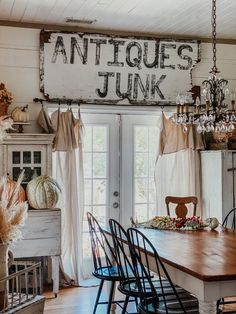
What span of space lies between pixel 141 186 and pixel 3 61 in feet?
6.80

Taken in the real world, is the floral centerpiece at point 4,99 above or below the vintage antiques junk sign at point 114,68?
below

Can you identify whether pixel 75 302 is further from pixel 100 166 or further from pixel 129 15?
pixel 129 15

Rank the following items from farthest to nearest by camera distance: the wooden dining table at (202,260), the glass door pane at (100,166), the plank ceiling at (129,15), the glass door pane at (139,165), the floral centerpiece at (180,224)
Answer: the glass door pane at (139,165) → the glass door pane at (100,166) → the plank ceiling at (129,15) → the floral centerpiece at (180,224) → the wooden dining table at (202,260)

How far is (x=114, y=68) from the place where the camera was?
5531 millimetres

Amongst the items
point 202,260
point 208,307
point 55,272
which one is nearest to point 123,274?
point 202,260

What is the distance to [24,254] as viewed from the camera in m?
4.72

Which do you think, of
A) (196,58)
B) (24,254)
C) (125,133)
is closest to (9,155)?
(24,254)

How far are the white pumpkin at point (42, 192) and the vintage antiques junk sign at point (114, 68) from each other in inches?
39.5

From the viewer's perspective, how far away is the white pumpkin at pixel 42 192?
15.8 feet

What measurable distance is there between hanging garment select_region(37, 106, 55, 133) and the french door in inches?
19.7

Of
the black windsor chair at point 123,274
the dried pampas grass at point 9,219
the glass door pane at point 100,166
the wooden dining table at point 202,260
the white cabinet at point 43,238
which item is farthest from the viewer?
the glass door pane at point 100,166

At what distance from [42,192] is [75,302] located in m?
1.10

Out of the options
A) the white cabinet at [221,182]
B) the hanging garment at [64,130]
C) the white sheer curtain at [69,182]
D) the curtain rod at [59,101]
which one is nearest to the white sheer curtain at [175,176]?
the white cabinet at [221,182]

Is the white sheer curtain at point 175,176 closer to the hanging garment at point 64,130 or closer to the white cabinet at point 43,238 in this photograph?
the hanging garment at point 64,130
